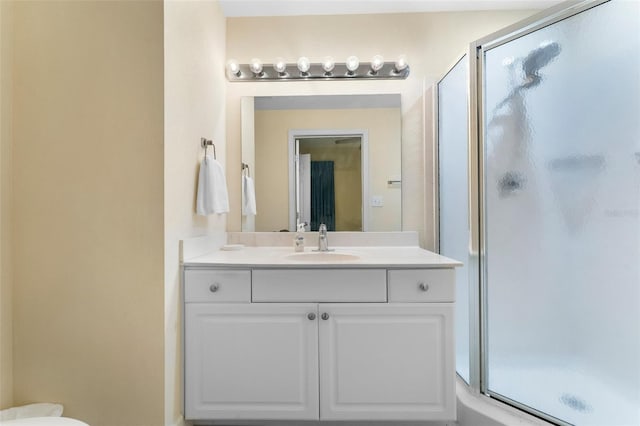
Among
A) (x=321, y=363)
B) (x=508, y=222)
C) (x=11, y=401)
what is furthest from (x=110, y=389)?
(x=508, y=222)

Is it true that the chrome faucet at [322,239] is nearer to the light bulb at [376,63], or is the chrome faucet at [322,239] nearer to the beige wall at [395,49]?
the beige wall at [395,49]

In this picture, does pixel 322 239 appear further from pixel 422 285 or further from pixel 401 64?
pixel 401 64

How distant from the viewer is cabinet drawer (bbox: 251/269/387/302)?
130cm

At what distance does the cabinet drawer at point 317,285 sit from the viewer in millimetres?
1296

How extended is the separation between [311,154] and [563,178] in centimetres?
126

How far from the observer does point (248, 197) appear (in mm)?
1918

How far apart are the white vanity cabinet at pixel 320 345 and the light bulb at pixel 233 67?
1247 millimetres

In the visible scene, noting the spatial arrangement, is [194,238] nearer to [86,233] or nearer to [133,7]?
[86,233]

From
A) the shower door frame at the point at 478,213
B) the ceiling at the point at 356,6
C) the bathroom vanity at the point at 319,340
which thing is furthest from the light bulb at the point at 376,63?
the bathroom vanity at the point at 319,340

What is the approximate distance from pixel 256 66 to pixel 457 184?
137 centimetres

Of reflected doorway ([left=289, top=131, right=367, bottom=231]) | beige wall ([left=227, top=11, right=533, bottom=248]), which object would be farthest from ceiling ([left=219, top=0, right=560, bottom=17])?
reflected doorway ([left=289, top=131, right=367, bottom=231])

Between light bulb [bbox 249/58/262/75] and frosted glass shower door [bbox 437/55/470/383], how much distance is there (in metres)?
1.11

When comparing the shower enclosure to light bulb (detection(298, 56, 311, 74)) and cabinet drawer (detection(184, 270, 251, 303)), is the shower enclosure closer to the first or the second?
light bulb (detection(298, 56, 311, 74))

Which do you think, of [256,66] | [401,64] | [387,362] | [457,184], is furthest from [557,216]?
[256,66]
